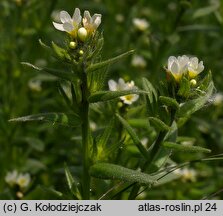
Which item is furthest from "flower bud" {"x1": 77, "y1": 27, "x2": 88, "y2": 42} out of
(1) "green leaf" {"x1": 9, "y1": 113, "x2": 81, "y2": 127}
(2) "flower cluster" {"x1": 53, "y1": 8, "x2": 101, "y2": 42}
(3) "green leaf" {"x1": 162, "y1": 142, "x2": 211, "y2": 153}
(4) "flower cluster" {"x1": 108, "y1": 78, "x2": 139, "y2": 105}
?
(4) "flower cluster" {"x1": 108, "y1": 78, "x2": 139, "y2": 105}

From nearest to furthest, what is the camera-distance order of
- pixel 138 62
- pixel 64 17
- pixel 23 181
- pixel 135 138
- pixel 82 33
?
1. pixel 82 33
2. pixel 64 17
3. pixel 135 138
4. pixel 23 181
5. pixel 138 62

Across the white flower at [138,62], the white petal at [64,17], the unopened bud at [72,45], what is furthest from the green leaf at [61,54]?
the white flower at [138,62]

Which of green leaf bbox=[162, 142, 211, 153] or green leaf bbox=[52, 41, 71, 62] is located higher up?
green leaf bbox=[52, 41, 71, 62]

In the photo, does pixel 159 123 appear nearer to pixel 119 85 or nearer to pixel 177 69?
pixel 177 69

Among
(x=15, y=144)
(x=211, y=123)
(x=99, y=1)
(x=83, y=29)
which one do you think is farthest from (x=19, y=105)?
(x=99, y=1)

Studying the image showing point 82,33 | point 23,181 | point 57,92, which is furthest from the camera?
point 57,92

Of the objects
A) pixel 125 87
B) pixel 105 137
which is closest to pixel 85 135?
pixel 105 137

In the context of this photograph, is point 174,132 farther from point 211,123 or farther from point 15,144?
point 211,123

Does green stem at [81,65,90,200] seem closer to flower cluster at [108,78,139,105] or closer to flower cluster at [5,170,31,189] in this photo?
flower cluster at [108,78,139,105]
